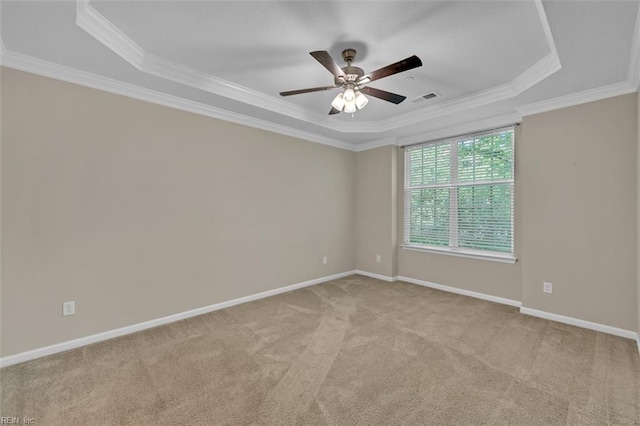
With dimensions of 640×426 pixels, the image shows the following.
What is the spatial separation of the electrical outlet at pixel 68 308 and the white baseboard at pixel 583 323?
4.77 metres

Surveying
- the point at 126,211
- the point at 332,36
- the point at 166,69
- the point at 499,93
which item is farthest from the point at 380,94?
the point at 126,211

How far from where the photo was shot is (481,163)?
404cm

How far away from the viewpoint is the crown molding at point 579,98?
2.81m

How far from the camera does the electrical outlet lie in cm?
255

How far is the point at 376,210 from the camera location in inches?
202

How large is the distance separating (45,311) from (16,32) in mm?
2193

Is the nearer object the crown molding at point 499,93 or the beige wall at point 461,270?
the crown molding at point 499,93

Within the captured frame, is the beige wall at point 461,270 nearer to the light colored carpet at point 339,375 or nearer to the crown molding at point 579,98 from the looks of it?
the crown molding at point 579,98

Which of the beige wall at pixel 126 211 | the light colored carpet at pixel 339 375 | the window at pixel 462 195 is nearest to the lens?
the light colored carpet at pixel 339 375

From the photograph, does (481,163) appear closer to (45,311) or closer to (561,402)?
(561,402)

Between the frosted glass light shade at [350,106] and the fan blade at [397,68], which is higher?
the fan blade at [397,68]

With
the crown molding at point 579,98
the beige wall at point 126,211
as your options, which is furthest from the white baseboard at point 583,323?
the beige wall at point 126,211

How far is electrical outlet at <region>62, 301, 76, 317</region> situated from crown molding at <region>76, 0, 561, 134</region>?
2.21 meters

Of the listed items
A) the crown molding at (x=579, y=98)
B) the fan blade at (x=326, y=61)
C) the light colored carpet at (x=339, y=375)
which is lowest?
the light colored carpet at (x=339, y=375)
